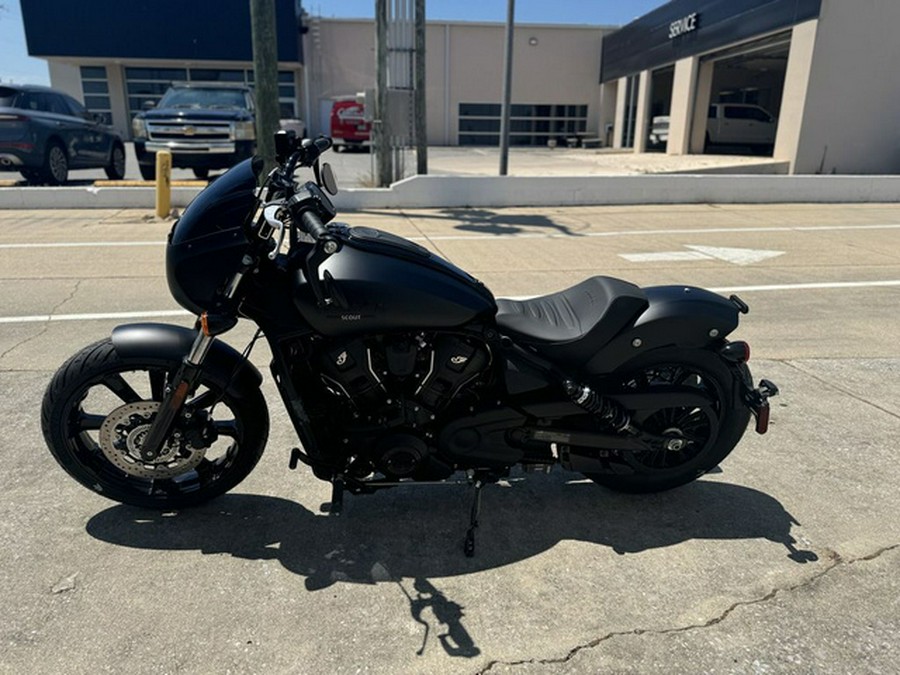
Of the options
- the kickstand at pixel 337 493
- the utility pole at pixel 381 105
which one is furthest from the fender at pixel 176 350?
the utility pole at pixel 381 105

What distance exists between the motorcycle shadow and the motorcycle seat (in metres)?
0.79

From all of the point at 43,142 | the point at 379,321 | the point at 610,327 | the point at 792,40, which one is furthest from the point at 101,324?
the point at 792,40

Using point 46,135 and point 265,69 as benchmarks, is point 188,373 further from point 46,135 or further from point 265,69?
point 46,135

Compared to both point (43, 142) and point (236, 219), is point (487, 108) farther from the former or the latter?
point (236, 219)

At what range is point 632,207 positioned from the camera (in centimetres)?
1291

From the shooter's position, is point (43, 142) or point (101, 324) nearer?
point (101, 324)

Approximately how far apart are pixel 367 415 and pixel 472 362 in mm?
484

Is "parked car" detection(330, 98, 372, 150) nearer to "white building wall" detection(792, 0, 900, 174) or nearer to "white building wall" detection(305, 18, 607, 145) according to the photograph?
"white building wall" detection(305, 18, 607, 145)

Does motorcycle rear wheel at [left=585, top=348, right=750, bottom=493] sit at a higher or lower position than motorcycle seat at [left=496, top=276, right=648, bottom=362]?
lower

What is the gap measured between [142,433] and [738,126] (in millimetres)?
26088

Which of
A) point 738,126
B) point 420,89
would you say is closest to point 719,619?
point 420,89

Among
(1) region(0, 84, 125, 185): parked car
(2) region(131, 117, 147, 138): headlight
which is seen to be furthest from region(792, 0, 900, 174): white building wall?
(1) region(0, 84, 125, 185): parked car

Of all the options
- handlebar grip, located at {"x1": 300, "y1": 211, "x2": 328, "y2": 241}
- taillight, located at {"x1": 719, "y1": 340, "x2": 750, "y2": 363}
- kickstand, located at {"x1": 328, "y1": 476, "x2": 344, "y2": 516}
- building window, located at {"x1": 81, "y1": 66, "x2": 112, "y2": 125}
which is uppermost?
building window, located at {"x1": 81, "y1": 66, "x2": 112, "y2": 125}

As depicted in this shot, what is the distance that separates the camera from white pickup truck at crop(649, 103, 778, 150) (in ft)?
80.0
